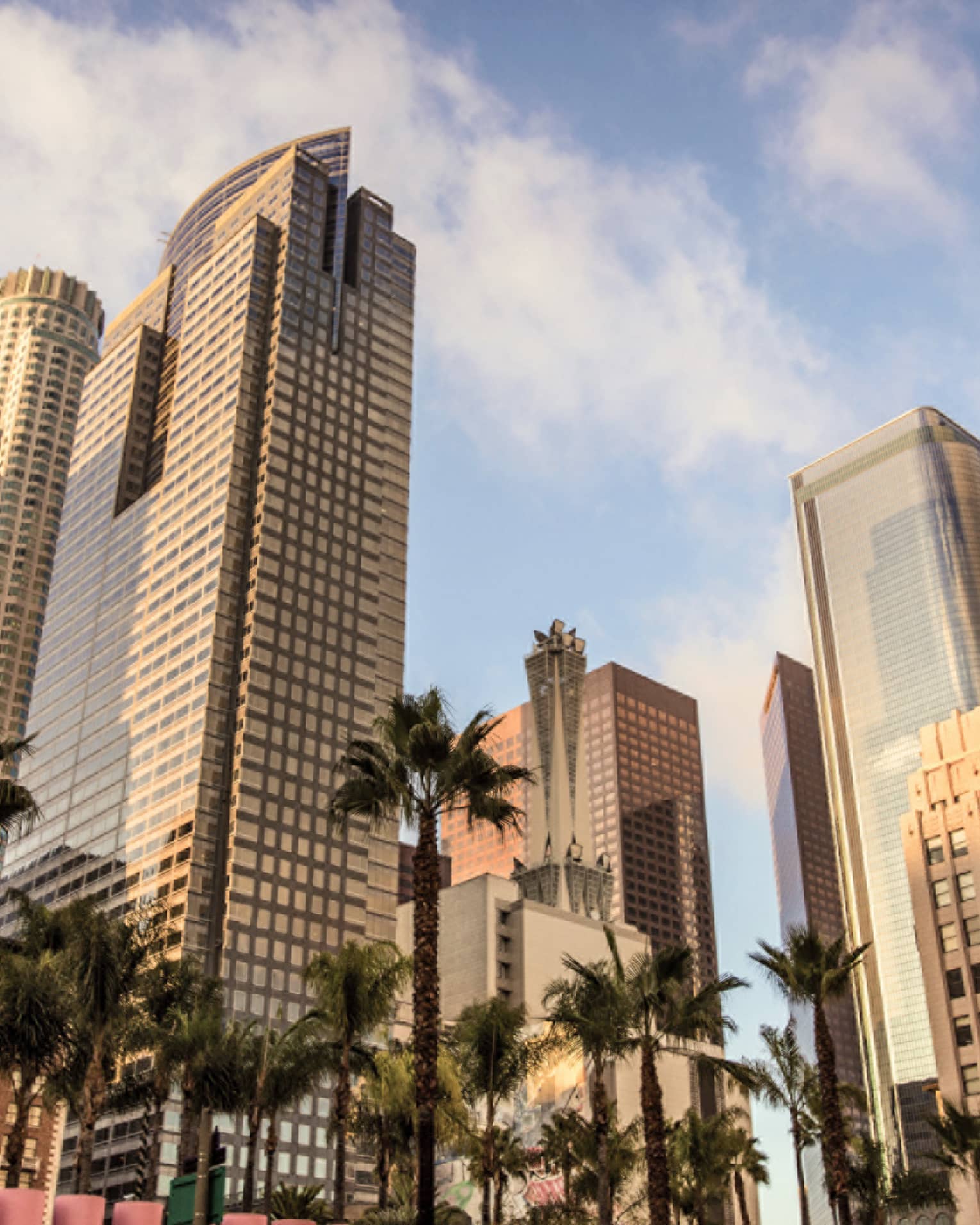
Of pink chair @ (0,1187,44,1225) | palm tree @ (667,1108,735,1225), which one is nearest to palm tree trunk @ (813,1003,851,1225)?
palm tree @ (667,1108,735,1225)

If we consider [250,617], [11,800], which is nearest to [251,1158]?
[11,800]

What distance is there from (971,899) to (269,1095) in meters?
56.9

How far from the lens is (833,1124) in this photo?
42875 millimetres

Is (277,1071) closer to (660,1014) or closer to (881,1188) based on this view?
(660,1014)

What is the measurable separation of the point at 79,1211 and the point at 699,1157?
1775 inches

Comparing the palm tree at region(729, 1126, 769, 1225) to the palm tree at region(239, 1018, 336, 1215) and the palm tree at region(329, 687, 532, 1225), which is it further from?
the palm tree at region(329, 687, 532, 1225)

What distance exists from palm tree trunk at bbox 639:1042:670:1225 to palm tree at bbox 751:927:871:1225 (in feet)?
19.4

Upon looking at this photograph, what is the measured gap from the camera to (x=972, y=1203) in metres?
78.1

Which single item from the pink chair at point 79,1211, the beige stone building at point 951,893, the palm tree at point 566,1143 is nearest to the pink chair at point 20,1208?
the pink chair at point 79,1211

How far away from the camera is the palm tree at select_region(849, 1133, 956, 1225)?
2375 inches

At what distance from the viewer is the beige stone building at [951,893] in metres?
86.9

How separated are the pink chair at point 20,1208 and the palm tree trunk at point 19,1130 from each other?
11.1 metres

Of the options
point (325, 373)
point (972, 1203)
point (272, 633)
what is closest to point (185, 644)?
point (272, 633)

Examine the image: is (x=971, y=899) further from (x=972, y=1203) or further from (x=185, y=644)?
(x=185, y=644)
